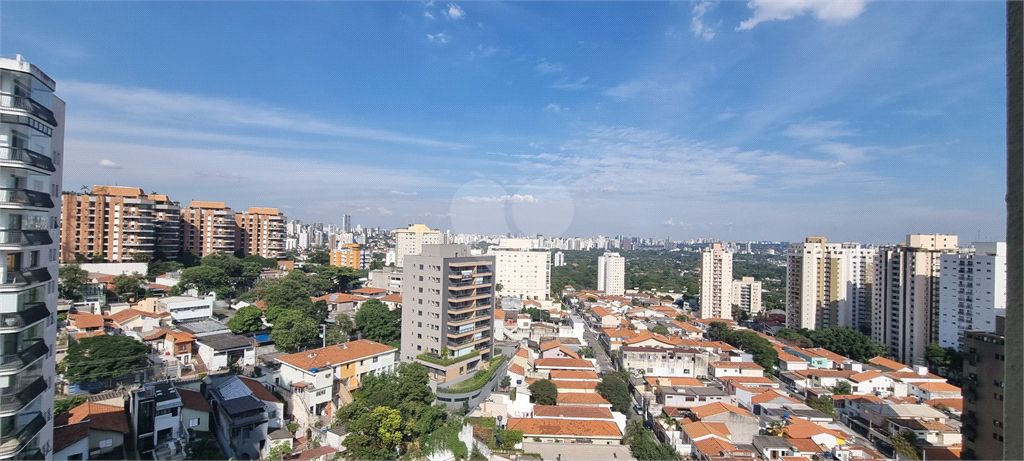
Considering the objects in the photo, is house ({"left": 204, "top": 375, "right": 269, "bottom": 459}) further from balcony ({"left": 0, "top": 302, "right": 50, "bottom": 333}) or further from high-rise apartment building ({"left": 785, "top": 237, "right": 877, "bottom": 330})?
high-rise apartment building ({"left": 785, "top": 237, "right": 877, "bottom": 330})

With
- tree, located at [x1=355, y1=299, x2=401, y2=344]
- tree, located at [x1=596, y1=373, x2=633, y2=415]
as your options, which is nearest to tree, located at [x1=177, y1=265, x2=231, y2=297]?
tree, located at [x1=355, y1=299, x2=401, y2=344]

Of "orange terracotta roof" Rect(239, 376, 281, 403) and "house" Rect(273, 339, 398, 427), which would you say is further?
"house" Rect(273, 339, 398, 427)

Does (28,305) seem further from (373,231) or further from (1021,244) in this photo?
(373,231)

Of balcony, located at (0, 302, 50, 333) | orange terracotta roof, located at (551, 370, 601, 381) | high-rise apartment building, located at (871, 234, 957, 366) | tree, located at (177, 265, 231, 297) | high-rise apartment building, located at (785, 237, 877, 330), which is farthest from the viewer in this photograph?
high-rise apartment building, located at (785, 237, 877, 330)

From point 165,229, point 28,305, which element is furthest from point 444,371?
point 165,229

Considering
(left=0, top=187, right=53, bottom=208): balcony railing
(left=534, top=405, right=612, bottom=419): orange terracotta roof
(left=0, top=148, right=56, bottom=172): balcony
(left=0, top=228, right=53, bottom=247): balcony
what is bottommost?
(left=534, top=405, right=612, bottom=419): orange terracotta roof

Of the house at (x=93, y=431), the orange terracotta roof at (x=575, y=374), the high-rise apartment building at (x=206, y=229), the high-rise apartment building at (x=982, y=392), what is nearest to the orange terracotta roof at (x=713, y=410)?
the orange terracotta roof at (x=575, y=374)

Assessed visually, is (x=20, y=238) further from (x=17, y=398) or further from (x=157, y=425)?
(x=157, y=425)
